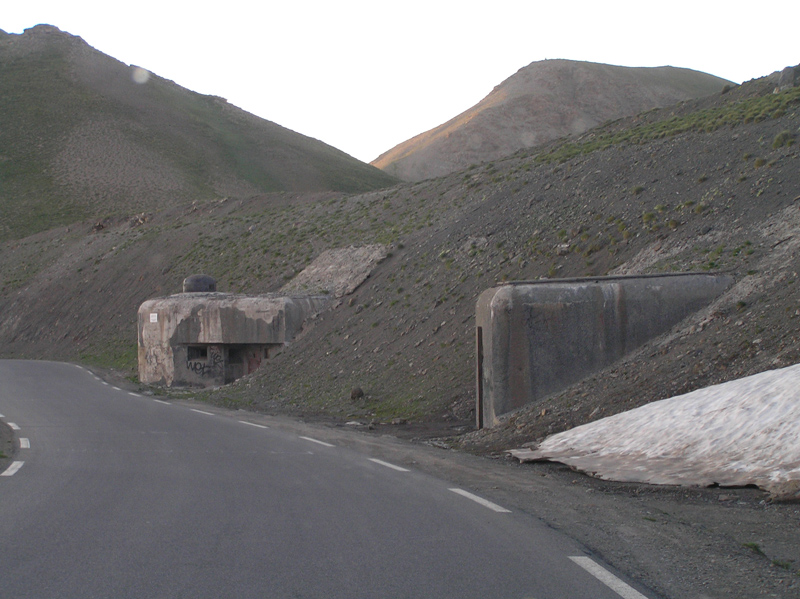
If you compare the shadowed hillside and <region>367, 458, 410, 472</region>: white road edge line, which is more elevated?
the shadowed hillside

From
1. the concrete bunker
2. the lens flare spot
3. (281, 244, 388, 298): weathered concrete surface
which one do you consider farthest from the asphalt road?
the lens flare spot

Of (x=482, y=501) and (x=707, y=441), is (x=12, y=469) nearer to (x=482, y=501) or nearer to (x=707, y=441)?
(x=482, y=501)

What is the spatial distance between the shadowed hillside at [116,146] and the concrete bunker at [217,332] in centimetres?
4648

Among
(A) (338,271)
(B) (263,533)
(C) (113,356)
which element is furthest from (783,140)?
(C) (113,356)

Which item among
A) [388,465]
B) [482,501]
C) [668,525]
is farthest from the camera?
[388,465]

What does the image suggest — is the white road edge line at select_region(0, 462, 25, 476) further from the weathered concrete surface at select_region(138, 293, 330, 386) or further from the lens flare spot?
the lens flare spot

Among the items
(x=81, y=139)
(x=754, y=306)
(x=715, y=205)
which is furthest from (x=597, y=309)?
(x=81, y=139)

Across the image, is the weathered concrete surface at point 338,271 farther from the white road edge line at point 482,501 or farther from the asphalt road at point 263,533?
the white road edge line at point 482,501

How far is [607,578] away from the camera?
16.5 ft

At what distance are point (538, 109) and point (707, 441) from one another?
13923 cm

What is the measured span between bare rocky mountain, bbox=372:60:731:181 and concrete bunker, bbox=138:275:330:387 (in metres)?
104

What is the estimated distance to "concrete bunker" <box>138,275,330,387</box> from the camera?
26.0m

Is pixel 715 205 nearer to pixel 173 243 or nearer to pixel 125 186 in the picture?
pixel 173 243

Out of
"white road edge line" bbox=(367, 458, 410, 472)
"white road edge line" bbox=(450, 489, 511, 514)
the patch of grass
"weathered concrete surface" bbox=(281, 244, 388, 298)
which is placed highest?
Answer: "weathered concrete surface" bbox=(281, 244, 388, 298)
